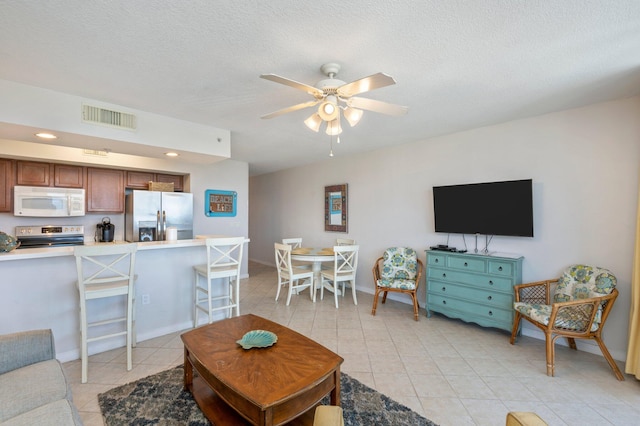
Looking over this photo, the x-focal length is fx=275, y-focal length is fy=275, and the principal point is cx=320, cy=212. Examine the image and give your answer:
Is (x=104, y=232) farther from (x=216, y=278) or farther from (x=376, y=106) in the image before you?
(x=376, y=106)

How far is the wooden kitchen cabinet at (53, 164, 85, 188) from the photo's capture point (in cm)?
407

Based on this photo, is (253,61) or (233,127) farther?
(233,127)

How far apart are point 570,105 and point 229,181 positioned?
17.2 feet

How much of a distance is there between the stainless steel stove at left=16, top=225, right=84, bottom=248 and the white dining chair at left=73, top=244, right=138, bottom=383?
2.18 meters

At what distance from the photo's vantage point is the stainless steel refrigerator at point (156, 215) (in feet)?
14.0

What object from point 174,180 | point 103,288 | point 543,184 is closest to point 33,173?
point 174,180

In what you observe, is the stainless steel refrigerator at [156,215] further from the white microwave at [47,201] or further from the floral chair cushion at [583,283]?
the floral chair cushion at [583,283]

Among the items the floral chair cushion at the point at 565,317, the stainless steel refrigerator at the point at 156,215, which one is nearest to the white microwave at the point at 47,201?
the stainless steel refrigerator at the point at 156,215

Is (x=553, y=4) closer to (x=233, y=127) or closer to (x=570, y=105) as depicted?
(x=570, y=105)

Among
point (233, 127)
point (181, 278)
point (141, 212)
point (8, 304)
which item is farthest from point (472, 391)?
point (141, 212)

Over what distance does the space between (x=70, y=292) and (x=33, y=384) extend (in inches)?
59.4

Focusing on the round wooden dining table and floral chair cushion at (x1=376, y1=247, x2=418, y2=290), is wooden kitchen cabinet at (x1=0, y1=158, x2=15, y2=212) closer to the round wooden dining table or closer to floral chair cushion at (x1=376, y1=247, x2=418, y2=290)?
the round wooden dining table

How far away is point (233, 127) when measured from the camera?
11.5ft

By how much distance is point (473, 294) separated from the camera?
3248 millimetres
